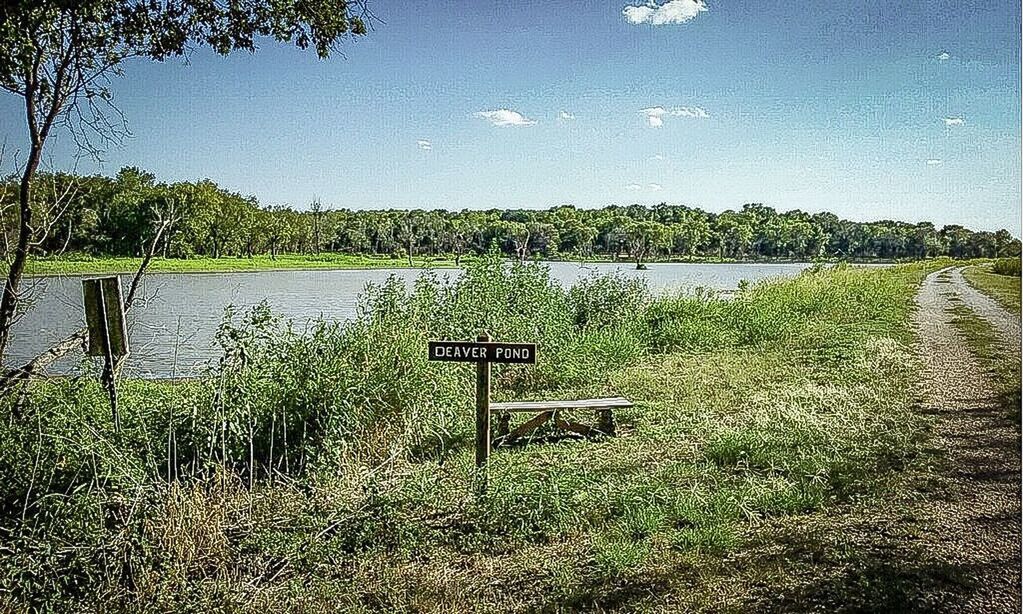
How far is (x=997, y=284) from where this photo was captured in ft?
13.7

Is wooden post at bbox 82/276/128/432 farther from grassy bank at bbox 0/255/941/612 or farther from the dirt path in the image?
the dirt path

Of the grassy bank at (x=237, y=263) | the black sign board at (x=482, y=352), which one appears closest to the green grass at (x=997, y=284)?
the grassy bank at (x=237, y=263)

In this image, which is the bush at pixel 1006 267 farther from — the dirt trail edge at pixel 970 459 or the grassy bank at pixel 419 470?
the grassy bank at pixel 419 470

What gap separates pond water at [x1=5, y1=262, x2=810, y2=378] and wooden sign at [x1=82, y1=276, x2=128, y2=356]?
352 mm

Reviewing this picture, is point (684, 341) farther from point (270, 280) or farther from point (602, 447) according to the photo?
point (270, 280)

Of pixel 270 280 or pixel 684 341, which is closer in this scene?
pixel 270 280

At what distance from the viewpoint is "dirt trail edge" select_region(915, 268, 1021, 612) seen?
9.49ft

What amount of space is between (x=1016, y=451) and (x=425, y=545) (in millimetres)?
2818

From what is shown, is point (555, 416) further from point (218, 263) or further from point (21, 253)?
point (21, 253)

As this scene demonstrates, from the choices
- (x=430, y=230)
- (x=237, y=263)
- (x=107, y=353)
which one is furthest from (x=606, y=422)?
(x=107, y=353)

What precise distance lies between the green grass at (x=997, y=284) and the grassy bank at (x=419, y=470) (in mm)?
638

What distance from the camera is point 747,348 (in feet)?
23.2

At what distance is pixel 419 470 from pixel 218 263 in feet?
5.72

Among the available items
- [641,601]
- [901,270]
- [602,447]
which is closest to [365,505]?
[641,601]
